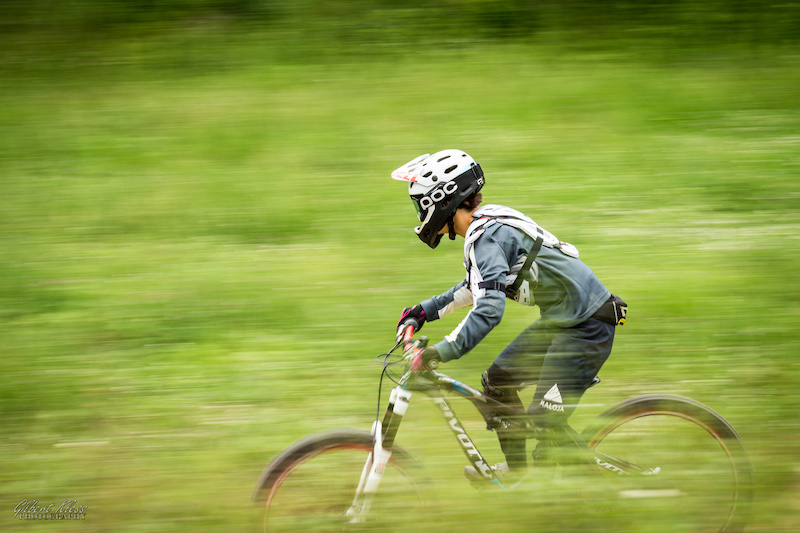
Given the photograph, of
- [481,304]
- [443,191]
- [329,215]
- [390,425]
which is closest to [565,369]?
[481,304]

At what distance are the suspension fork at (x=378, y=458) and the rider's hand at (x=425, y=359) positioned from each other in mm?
154

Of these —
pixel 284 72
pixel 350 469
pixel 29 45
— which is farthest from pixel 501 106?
pixel 29 45

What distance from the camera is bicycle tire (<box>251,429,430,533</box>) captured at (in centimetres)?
312

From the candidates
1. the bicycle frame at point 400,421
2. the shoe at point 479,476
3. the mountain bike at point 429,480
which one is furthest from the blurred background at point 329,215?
the bicycle frame at point 400,421

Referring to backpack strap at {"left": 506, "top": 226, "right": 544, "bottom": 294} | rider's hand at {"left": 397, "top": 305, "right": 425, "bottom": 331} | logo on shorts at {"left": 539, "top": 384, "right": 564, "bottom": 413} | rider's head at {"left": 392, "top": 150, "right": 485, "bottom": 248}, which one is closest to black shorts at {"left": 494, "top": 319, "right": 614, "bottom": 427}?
logo on shorts at {"left": 539, "top": 384, "right": 564, "bottom": 413}

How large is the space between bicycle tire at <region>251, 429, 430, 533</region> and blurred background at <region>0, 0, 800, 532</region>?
205 millimetres

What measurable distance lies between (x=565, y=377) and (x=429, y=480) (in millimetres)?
874

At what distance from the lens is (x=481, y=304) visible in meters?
3.14

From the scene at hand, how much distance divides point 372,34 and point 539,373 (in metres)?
8.53

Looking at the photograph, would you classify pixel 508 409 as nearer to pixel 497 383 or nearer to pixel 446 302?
pixel 497 383

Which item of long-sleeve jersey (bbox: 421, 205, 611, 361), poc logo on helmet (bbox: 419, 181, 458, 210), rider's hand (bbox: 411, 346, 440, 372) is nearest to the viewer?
rider's hand (bbox: 411, 346, 440, 372)

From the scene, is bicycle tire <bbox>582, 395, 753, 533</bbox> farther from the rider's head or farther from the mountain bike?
the rider's head

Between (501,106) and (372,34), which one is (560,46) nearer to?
(501,106)

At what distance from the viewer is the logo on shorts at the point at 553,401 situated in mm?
3395
